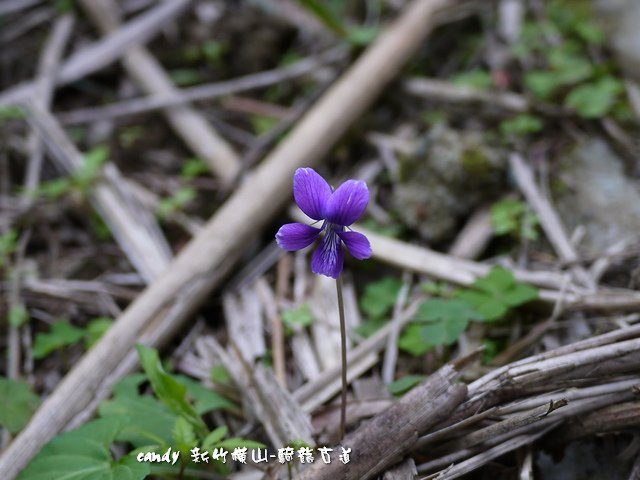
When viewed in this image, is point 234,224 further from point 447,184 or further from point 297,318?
point 447,184

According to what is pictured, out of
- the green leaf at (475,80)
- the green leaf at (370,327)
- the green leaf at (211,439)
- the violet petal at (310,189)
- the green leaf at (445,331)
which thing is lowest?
the green leaf at (211,439)

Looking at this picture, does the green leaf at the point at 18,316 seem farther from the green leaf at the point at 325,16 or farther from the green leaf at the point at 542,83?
the green leaf at the point at 542,83

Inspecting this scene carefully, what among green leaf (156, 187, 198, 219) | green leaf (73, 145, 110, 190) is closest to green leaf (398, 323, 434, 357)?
green leaf (156, 187, 198, 219)

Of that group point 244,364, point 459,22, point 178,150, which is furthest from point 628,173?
point 178,150

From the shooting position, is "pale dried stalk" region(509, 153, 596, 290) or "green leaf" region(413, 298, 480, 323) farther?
"pale dried stalk" region(509, 153, 596, 290)

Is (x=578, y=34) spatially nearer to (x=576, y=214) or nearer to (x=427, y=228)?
(x=576, y=214)

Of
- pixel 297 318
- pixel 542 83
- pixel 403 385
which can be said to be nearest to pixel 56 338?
pixel 297 318

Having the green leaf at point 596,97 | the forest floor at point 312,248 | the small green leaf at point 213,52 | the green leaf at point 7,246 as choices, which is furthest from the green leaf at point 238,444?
the small green leaf at point 213,52

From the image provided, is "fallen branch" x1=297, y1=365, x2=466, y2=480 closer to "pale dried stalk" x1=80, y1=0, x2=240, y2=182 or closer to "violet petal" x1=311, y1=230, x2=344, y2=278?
"violet petal" x1=311, y1=230, x2=344, y2=278
